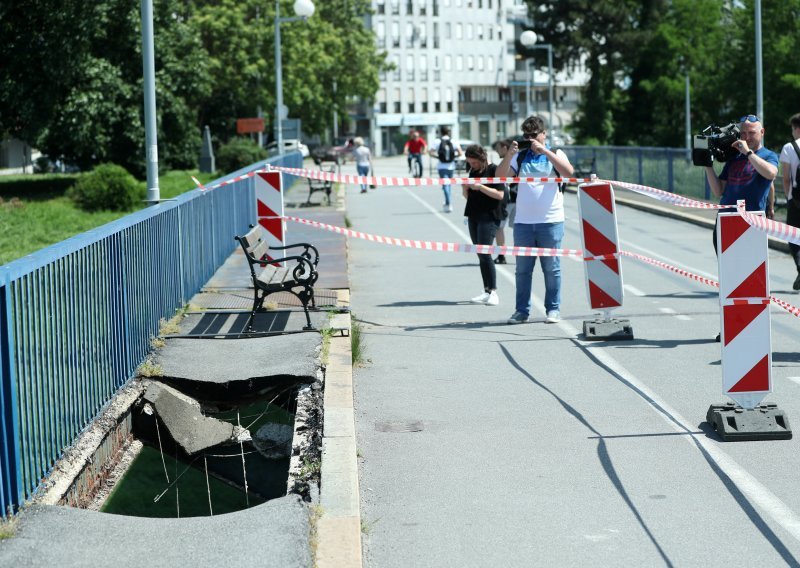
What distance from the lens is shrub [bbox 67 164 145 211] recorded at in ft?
109

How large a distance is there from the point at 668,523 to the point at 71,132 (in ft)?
127

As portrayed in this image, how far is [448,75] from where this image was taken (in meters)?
138

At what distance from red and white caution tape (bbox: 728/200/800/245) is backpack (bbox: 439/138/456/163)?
22.0m

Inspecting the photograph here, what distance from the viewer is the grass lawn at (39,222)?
2280cm

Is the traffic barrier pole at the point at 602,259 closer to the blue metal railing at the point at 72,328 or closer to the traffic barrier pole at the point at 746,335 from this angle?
the blue metal railing at the point at 72,328

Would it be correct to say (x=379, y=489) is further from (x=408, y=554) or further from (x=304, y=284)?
(x=304, y=284)

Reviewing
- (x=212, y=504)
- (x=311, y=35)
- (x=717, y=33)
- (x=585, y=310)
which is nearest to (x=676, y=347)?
(x=585, y=310)

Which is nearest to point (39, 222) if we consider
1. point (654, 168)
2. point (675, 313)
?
point (654, 168)

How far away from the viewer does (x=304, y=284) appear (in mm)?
11719

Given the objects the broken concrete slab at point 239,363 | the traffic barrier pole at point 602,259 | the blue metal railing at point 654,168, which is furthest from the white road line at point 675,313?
the blue metal railing at point 654,168

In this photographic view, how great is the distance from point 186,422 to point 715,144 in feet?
15.9

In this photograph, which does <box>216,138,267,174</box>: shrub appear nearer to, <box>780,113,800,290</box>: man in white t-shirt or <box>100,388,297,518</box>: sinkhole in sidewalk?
<box>780,113,800,290</box>: man in white t-shirt

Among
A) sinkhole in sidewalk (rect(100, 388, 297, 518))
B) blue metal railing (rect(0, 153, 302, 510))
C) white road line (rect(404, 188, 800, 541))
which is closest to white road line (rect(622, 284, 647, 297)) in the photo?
white road line (rect(404, 188, 800, 541))

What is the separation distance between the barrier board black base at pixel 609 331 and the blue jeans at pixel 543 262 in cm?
80
